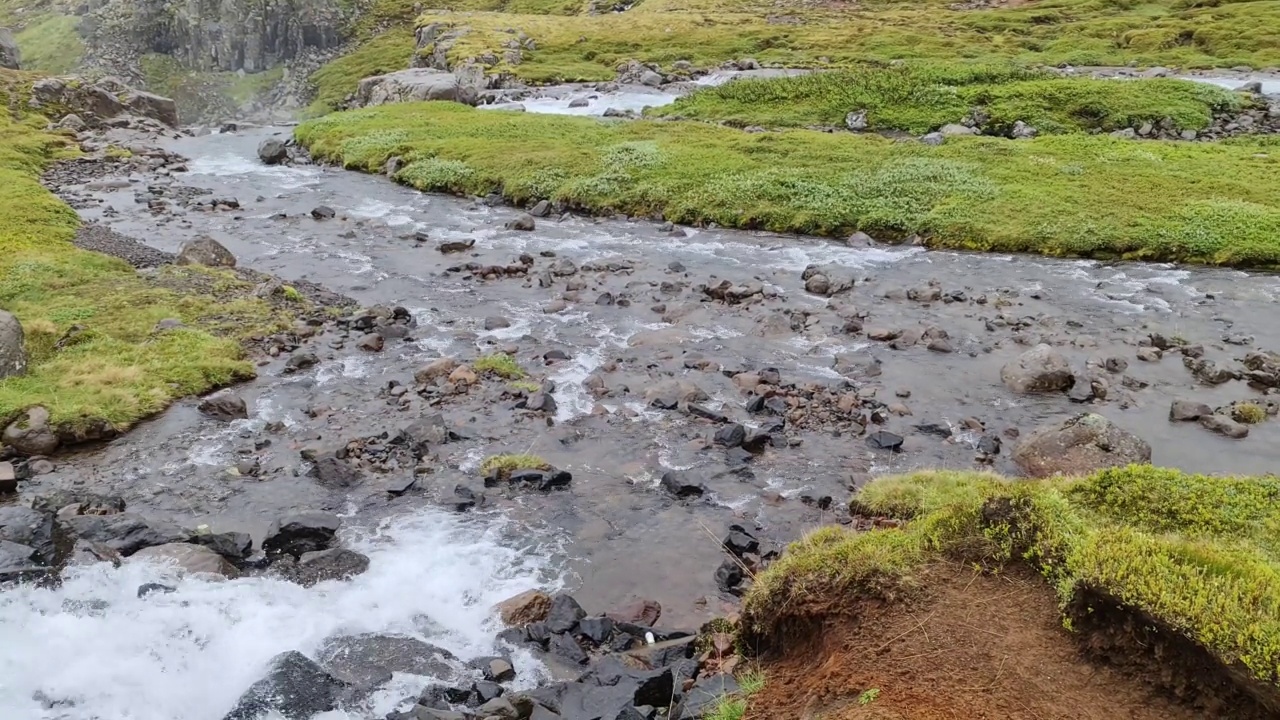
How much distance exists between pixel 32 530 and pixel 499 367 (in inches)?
377

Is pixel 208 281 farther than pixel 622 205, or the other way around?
pixel 622 205

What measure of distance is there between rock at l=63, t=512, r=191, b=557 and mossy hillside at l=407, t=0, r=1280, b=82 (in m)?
82.2

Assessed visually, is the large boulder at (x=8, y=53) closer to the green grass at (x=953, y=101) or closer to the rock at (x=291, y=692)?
the green grass at (x=953, y=101)

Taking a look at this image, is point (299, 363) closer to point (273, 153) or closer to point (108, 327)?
point (108, 327)

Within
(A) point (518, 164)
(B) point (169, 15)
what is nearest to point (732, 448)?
(A) point (518, 164)

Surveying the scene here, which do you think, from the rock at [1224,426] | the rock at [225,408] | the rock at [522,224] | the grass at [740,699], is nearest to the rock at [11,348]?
the rock at [225,408]

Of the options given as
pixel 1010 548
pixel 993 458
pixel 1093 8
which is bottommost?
pixel 993 458

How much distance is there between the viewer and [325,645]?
10.8 meters

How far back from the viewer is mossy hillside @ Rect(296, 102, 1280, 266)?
96.1 feet

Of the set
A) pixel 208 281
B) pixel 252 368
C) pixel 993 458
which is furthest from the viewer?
pixel 208 281

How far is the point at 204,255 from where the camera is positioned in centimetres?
2828

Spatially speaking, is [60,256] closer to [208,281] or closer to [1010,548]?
[208,281]

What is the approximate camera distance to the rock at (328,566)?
12195 millimetres

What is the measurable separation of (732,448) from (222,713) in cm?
961
